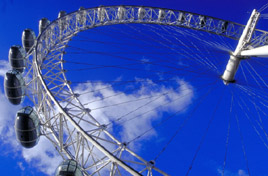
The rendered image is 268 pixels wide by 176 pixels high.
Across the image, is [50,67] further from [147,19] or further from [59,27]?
[147,19]

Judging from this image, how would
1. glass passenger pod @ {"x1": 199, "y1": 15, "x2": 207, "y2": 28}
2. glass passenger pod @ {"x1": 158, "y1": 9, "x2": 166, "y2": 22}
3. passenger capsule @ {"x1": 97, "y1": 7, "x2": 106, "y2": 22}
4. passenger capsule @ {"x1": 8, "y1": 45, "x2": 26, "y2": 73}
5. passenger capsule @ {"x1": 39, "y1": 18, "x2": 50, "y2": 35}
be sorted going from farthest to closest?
glass passenger pod @ {"x1": 199, "y1": 15, "x2": 207, "y2": 28}
glass passenger pod @ {"x1": 158, "y1": 9, "x2": 166, "y2": 22}
passenger capsule @ {"x1": 97, "y1": 7, "x2": 106, "y2": 22}
passenger capsule @ {"x1": 39, "y1": 18, "x2": 50, "y2": 35}
passenger capsule @ {"x1": 8, "y1": 45, "x2": 26, "y2": 73}

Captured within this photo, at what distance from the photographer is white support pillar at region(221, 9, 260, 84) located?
60.4 feet

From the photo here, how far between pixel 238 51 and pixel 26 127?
49.5 ft

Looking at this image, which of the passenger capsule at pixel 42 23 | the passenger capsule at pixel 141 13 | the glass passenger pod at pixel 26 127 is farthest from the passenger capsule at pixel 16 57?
the passenger capsule at pixel 141 13

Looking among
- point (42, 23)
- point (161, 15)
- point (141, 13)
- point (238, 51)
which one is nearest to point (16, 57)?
point (42, 23)

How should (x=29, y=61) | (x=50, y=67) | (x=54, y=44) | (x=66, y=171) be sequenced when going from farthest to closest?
(x=54, y=44), (x=50, y=67), (x=29, y=61), (x=66, y=171)

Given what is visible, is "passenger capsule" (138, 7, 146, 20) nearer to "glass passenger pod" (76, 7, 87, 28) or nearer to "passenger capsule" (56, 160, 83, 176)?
"glass passenger pod" (76, 7, 87, 28)

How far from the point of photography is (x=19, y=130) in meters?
12.5

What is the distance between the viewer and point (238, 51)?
1834cm

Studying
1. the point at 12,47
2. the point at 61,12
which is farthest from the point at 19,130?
the point at 61,12

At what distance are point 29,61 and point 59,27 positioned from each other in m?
5.78

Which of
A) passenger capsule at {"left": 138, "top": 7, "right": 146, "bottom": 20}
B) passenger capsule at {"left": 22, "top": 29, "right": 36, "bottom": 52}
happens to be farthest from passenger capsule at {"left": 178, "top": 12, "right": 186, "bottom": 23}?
passenger capsule at {"left": 22, "top": 29, "right": 36, "bottom": 52}

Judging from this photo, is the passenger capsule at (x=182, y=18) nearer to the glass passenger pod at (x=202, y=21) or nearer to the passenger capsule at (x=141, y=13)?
the glass passenger pod at (x=202, y=21)

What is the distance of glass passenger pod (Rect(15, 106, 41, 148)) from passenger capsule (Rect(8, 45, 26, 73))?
5986mm
